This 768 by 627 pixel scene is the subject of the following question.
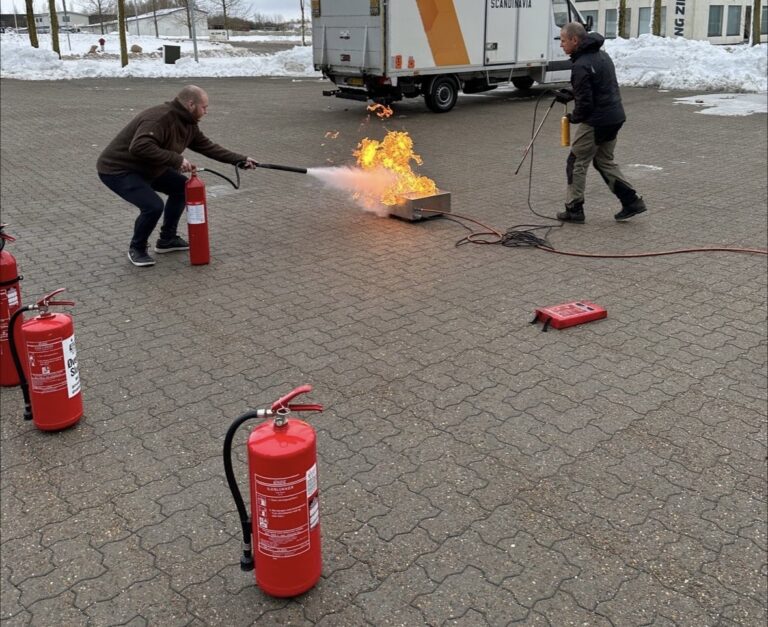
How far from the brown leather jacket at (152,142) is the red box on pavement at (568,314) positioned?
357cm

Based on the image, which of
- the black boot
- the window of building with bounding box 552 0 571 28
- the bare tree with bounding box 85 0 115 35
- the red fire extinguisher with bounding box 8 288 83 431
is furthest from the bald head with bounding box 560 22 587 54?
the bare tree with bounding box 85 0 115 35

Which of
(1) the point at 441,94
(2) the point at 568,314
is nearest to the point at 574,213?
(2) the point at 568,314

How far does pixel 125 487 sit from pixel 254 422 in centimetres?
89

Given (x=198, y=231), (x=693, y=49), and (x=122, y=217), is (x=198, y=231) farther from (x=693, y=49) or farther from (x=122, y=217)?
(x=693, y=49)

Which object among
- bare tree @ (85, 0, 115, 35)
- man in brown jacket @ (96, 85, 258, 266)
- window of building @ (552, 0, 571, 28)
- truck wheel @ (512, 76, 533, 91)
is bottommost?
man in brown jacket @ (96, 85, 258, 266)

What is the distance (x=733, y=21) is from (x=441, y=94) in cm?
3713

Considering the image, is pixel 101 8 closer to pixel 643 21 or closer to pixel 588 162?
pixel 643 21

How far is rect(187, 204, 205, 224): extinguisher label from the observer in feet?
22.2

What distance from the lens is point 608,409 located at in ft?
14.6

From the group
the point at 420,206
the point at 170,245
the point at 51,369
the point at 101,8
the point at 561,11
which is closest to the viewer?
the point at 51,369

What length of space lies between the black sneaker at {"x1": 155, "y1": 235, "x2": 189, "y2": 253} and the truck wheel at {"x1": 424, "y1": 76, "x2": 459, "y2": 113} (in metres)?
11.6

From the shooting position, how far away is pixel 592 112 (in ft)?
26.2

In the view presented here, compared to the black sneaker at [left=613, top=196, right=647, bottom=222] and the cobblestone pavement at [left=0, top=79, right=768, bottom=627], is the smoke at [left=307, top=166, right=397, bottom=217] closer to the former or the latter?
the cobblestone pavement at [left=0, top=79, right=768, bottom=627]

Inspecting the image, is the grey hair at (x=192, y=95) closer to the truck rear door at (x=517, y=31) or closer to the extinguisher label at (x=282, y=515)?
the extinguisher label at (x=282, y=515)
